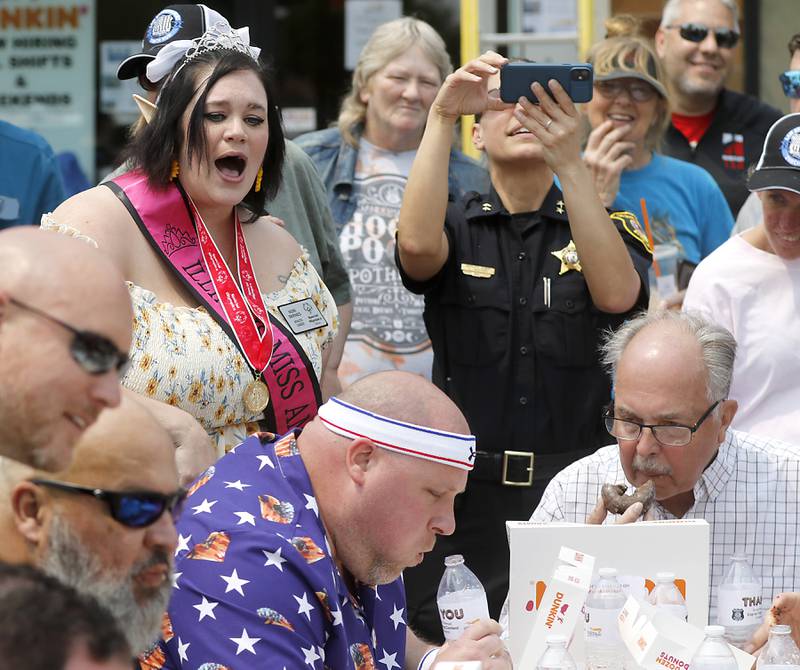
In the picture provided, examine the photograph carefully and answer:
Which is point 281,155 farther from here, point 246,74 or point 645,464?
point 645,464

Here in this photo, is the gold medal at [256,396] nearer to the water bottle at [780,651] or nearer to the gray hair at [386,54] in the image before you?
the water bottle at [780,651]

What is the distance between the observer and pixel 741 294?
13.9ft

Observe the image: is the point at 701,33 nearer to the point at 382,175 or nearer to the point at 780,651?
the point at 382,175

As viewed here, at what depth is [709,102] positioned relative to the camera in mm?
5730

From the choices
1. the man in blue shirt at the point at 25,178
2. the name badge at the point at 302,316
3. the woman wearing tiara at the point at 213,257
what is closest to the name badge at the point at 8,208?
the man in blue shirt at the point at 25,178

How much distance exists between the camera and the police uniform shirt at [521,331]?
4.19m

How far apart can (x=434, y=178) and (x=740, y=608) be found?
A: 164 cm

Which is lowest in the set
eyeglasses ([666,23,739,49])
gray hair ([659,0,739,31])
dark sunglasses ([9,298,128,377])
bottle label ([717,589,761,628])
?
bottle label ([717,589,761,628])

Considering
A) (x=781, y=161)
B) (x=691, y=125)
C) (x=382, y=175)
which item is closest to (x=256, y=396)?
(x=382, y=175)

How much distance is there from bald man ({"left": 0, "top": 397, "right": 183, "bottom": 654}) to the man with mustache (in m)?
1.57

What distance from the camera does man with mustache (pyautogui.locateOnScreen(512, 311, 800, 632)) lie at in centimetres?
345

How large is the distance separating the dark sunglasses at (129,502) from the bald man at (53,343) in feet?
0.13

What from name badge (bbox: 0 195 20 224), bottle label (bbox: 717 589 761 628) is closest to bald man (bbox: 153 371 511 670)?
bottle label (bbox: 717 589 761 628)

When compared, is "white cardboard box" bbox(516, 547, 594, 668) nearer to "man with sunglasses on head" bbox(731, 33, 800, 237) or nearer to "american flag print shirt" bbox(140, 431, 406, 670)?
"american flag print shirt" bbox(140, 431, 406, 670)
